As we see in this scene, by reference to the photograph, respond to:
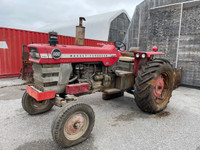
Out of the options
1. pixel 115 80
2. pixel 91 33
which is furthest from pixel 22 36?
pixel 91 33

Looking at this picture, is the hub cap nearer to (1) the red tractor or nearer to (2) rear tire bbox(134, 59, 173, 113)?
(1) the red tractor

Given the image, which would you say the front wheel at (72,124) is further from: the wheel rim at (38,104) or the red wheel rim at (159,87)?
the red wheel rim at (159,87)

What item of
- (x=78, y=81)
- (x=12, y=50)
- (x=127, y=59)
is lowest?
(x=78, y=81)

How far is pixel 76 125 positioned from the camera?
2.19 m

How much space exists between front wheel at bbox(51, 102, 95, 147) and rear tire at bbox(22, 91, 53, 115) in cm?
108

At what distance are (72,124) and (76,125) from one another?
6 centimetres

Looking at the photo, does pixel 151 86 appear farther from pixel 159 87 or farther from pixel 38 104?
pixel 38 104

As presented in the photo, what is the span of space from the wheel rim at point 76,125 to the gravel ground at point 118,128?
0.16 m

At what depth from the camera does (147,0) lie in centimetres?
745

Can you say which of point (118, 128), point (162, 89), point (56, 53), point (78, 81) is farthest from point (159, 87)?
point (56, 53)

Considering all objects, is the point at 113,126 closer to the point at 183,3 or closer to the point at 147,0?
the point at 183,3

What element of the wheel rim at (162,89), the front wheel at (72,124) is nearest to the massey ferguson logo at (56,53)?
the front wheel at (72,124)

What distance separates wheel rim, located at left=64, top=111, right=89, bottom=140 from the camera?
213 centimetres

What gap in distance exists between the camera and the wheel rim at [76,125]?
2.13m
